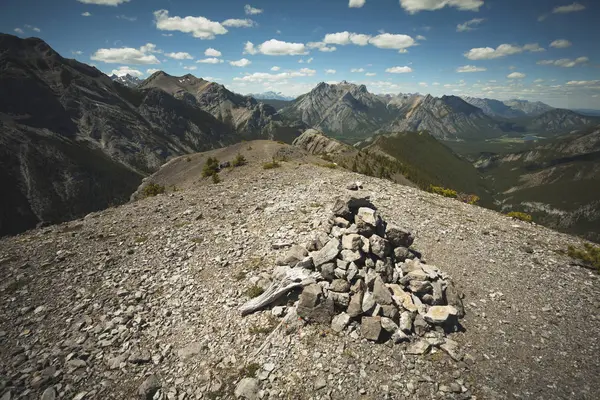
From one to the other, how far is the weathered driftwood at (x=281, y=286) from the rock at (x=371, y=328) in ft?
10.1

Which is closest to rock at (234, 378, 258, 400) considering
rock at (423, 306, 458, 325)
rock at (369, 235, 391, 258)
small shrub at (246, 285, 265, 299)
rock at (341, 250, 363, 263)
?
small shrub at (246, 285, 265, 299)

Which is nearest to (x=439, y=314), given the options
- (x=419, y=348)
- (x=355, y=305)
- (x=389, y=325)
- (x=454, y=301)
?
(x=454, y=301)

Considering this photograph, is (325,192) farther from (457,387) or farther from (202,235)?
(457,387)

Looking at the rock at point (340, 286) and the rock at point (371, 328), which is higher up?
the rock at point (340, 286)

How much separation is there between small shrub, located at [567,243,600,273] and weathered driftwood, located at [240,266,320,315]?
67.4ft

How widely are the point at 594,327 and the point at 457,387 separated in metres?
10.4

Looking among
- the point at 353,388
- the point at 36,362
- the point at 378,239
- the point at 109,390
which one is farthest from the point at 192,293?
the point at 378,239

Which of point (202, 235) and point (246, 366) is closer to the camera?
point (246, 366)

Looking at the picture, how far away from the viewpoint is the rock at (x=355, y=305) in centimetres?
1258

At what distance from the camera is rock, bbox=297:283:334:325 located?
41.9 ft

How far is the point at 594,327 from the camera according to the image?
47.5ft

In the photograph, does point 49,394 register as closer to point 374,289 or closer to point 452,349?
point 374,289

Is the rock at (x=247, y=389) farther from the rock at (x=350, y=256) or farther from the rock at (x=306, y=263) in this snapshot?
the rock at (x=350, y=256)

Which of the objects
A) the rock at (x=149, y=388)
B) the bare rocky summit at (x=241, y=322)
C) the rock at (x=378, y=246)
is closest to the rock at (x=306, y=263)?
the bare rocky summit at (x=241, y=322)
